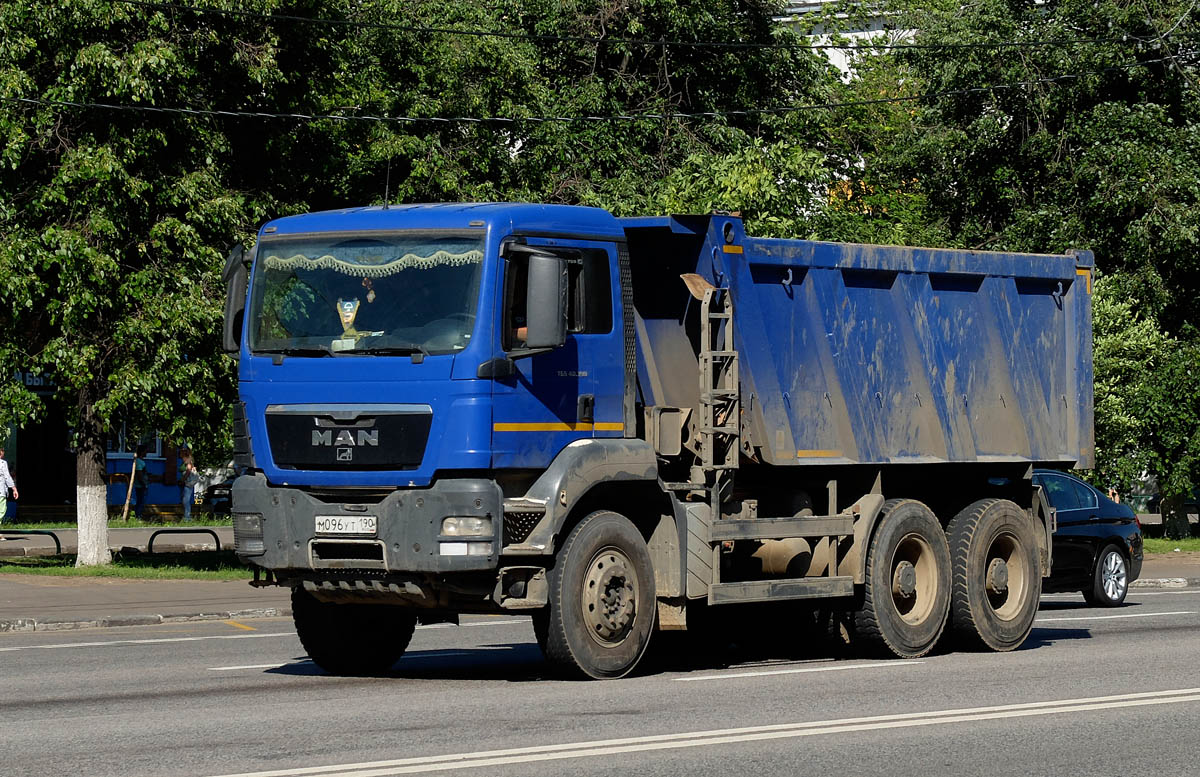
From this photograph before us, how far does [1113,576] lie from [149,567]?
13473mm

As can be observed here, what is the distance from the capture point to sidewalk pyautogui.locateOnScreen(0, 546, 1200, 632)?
61.2 feet

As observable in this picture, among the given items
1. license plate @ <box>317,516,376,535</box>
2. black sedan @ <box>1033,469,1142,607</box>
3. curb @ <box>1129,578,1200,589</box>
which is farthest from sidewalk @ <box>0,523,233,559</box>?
license plate @ <box>317,516,376,535</box>

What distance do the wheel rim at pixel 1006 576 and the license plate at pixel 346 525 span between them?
222 inches

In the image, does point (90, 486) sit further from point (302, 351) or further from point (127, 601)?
point (302, 351)

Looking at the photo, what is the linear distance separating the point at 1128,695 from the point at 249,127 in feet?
59.3

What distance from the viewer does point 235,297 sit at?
12.8m

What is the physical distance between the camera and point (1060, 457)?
16.3m

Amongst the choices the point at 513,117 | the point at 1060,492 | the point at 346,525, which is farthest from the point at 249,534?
the point at 513,117

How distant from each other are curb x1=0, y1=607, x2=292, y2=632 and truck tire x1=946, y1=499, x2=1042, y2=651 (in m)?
7.78

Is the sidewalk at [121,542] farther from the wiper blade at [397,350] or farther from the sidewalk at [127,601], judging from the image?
the wiper blade at [397,350]

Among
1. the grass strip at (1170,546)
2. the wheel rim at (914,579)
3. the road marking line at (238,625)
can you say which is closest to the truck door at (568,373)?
the wheel rim at (914,579)

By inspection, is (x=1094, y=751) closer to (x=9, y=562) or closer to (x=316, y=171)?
(x=316, y=171)

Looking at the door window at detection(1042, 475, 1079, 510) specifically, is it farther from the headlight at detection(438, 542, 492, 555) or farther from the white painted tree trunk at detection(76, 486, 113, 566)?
the white painted tree trunk at detection(76, 486, 113, 566)

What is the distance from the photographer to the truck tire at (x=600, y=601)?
1203 centimetres
